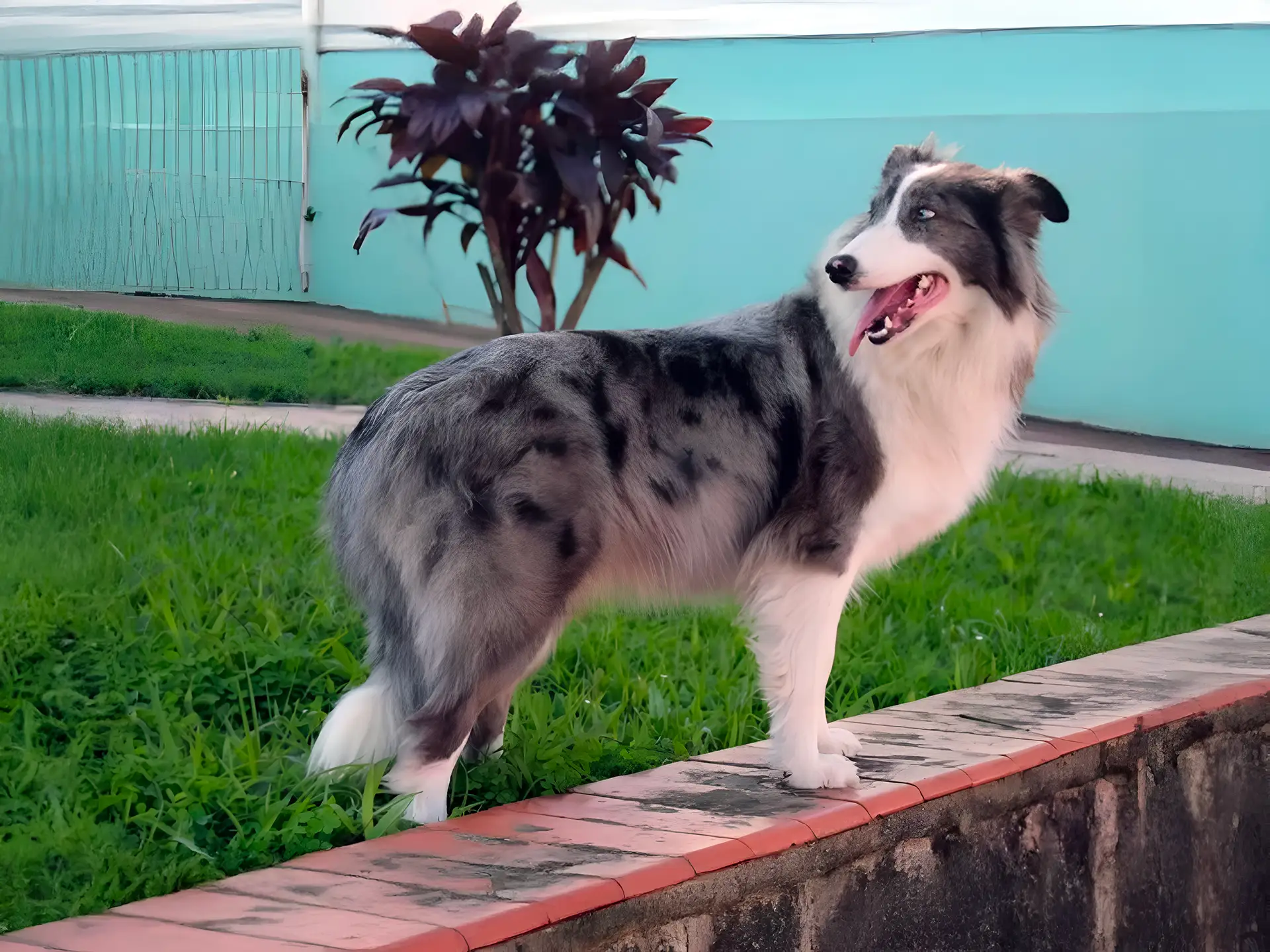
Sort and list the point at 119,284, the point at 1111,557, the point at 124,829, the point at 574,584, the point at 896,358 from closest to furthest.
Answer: the point at 124,829 → the point at 574,584 → the point at 896,358 → the point at 119,284 → the point at 1111,557

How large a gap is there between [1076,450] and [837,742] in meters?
3.55

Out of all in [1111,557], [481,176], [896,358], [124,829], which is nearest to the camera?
[124,829]

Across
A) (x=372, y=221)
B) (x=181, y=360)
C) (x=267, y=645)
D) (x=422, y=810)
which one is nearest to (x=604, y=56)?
(x=372, y=221)

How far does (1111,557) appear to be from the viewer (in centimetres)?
545

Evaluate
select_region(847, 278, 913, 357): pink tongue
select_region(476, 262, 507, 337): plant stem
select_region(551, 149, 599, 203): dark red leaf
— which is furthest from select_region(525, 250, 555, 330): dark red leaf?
select_region(847, 278, 913, 357): pink tongue

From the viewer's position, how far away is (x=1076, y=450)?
6.27 m

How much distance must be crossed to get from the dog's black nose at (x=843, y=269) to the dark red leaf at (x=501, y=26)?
176cm

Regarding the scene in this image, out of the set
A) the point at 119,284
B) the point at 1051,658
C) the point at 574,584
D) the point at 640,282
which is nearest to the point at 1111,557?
the point at 1051,658

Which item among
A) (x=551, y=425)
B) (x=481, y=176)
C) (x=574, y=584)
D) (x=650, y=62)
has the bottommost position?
(x=574, y=584)

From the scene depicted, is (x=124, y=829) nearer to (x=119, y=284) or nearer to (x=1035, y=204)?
(x=119, y=284)

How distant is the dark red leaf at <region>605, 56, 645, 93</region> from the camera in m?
4.15

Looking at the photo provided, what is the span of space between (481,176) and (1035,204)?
185 cm

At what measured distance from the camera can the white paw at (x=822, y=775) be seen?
9.47 feet

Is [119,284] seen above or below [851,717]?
above
